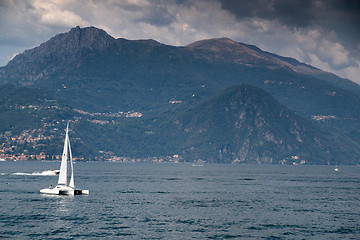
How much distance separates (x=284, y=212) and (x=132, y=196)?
188 ft

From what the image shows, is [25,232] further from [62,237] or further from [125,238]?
[125,238]

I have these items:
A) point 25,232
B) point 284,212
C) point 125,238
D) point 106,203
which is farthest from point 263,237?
point 106,203

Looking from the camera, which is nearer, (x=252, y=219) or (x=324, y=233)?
(x=324, y=233)

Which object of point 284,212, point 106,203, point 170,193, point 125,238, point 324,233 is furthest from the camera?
point 170,193

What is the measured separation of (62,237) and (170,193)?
92.5 metres

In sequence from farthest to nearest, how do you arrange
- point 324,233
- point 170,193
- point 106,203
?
point 170,193, point 106,203, point 324,233

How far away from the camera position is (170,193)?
7525 inches

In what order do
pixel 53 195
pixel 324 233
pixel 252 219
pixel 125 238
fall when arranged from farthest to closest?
pixel 53 195 → pixel 252 219 → pixel 324 233 → pixel 125 238

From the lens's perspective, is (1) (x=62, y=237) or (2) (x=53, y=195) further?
(2) (x=53, y=195)

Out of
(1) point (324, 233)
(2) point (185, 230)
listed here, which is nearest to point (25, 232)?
(2) point (185, 230)

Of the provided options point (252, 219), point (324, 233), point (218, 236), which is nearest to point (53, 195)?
point (252, 219)

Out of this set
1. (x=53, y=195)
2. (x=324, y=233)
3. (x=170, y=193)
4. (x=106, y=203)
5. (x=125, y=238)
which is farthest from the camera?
(x=170, y=193)

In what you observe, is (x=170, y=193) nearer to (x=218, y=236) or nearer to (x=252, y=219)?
(x=252, y=219)

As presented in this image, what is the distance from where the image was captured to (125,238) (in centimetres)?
9956
